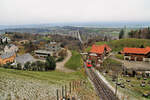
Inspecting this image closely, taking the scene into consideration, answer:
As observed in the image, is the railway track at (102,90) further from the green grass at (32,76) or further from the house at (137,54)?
the house at (137,54)

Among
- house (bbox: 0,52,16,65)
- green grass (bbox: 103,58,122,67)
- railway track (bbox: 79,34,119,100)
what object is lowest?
railway track (bbox: 79,34,119,100)

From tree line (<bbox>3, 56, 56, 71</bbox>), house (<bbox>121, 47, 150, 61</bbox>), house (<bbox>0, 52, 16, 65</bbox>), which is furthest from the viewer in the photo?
house (<bbox>0, 52, 16, 65</bbox>)

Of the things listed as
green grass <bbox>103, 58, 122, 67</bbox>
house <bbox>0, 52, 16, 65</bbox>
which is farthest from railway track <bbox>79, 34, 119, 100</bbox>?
house <bbox>0, 52, 16, 65</bbox>

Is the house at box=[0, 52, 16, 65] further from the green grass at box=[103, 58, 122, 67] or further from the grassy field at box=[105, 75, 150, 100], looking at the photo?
the grassy field at box=[105, 75, 150, 100]

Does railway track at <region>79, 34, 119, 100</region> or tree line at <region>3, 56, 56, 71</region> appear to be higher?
tree line at <region>3, 56, 56, 71</region>

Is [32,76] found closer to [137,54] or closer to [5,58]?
[5,58]

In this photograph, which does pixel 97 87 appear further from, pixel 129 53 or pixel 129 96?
pixel 129 53

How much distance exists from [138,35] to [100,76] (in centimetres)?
4552

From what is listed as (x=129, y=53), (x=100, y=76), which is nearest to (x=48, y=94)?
(x=100, y=76)

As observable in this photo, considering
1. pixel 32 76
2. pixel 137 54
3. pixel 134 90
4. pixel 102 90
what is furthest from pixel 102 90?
pixel 137 54

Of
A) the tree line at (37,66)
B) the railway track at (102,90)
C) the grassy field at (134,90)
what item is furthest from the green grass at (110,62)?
the tree line at (37,66)

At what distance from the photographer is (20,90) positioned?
11438mm

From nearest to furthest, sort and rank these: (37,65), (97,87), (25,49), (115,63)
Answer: (97,87) → (37,65) → (115,63) → (25,49)

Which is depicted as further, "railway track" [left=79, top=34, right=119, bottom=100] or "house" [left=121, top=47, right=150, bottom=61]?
"house" [left=121, top=47, right=150, bottom=61]
